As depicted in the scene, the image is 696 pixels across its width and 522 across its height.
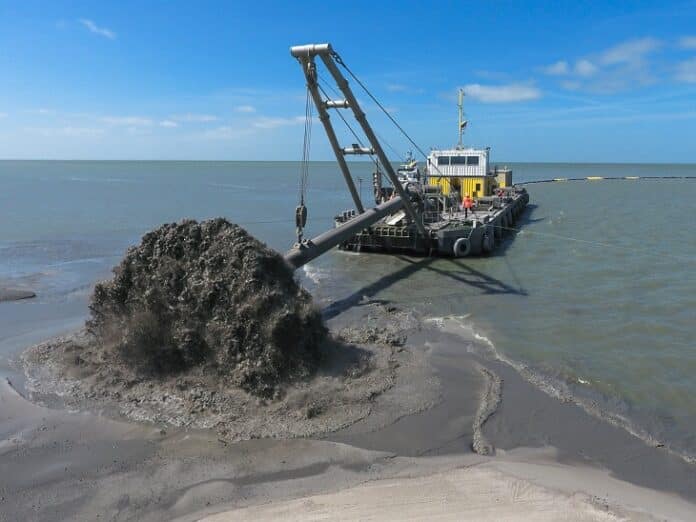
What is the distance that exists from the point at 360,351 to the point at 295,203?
129ft

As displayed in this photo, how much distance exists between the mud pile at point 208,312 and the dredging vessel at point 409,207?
303cm

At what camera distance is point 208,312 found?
917 centimetres

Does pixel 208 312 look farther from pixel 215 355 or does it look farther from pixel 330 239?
pixel 330 239

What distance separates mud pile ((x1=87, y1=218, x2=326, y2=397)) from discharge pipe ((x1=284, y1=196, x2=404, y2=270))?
1345mm

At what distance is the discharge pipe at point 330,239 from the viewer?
43.2 ft

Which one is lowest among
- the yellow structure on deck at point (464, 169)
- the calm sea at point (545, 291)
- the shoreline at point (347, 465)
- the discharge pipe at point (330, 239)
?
the shoreline at point (347, 465)

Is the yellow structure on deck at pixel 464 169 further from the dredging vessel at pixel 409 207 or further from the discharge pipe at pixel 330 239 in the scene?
the discharge pipe at pixel 330 239

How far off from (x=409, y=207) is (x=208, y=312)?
39.8 ft

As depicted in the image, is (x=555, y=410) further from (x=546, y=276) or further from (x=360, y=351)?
(x=546, y=276)

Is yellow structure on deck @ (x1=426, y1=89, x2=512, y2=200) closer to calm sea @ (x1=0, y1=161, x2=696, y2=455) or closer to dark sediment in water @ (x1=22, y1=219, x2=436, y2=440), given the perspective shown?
calm sea @ (x1=0, y1=161, x2=696, y2=455)

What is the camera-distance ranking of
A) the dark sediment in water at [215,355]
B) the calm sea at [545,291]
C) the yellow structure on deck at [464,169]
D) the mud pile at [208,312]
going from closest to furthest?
the dark sediment in water at [215,355]
the mud pile at [208,312]
the calm sea at [545,291]
the yellow structure on deck at [464,169]

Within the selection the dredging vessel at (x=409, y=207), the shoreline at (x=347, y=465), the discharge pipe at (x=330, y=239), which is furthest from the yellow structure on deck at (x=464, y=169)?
the shoreline at (x=347, y=465)

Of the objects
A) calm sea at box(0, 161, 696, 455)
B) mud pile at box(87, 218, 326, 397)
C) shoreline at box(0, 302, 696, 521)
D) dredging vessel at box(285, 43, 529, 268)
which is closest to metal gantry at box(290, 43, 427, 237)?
dredging vessel at box(285, 43, 529, 268)

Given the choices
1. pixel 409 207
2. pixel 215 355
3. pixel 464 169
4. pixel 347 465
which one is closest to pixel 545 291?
pixel 409 207
